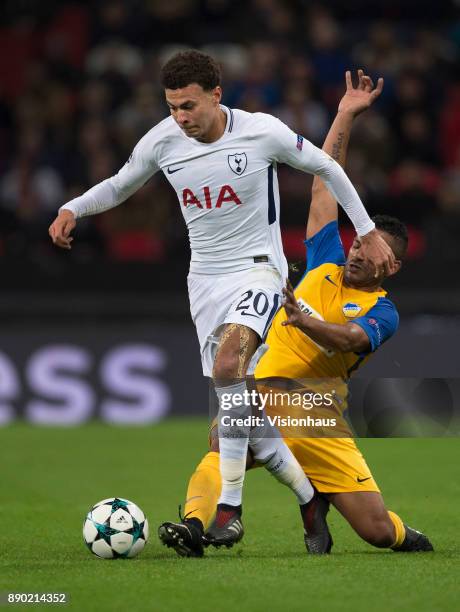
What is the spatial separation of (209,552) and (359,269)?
5.26 ft

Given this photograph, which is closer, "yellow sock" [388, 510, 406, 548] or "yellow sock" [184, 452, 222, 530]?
"yellow sock" [184, 452, 222, 530]

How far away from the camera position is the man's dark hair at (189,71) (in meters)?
6.41

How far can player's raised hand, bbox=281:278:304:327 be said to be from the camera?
591cm

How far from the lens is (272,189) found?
675 centimetres

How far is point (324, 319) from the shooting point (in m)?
6.81

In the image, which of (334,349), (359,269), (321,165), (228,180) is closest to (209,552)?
(334,349)

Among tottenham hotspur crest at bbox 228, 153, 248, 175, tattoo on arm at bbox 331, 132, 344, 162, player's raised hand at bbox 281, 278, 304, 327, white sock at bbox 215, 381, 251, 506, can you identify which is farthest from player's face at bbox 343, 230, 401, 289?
white sock at bbox 215, 381, 251, 506

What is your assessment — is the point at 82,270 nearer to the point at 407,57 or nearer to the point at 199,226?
the point at 407,57

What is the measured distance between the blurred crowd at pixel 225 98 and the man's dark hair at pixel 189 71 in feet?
21.4

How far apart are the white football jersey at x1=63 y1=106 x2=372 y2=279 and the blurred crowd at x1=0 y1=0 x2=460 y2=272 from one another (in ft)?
20.5

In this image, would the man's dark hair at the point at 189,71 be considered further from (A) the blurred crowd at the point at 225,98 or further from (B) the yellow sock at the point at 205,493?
(A) the blurred crowd at the point at 225,98

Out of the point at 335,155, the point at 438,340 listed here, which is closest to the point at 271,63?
the point at 438,340

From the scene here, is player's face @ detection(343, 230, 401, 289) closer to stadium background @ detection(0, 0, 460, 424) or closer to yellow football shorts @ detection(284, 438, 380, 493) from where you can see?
yellow football shorts @ detection(284, 438, 380, 493)

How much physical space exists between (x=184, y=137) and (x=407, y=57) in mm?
8708
